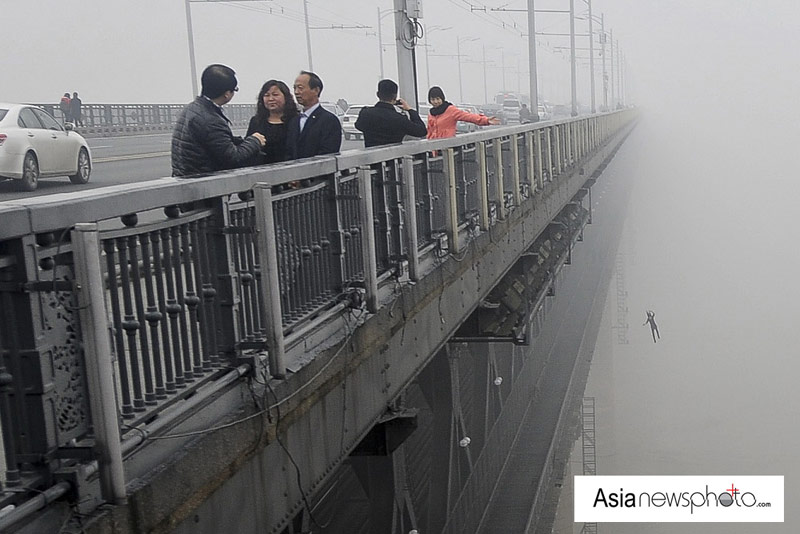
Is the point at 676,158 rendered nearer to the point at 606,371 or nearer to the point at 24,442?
the point at 606,371

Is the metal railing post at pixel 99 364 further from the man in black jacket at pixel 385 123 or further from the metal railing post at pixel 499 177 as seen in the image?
the metal railing post at pixel 499 177

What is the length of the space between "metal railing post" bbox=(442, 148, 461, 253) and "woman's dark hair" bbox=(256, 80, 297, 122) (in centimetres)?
217

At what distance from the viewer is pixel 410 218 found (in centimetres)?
720

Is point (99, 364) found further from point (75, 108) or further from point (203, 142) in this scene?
point (75, 108)

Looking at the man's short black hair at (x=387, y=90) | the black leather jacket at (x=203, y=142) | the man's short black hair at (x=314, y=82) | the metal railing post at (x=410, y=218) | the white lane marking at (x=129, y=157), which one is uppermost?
the man's short black hair at (x=314, y=82)

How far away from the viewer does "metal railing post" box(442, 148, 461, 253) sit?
850 centimetres

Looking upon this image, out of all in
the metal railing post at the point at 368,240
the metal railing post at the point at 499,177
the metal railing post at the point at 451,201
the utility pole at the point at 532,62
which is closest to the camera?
the metal railing post at the point at 368,240

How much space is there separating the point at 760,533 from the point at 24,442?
30.1 metres

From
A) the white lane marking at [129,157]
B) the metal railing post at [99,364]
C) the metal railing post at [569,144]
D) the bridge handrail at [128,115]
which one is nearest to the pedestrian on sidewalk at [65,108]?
the bridge handrail at [128,115]

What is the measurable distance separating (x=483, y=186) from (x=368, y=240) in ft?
13.9

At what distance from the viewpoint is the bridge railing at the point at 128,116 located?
32.5 meters

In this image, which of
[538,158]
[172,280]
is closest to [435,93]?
[538,158]

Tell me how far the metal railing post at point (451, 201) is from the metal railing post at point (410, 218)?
127 centimetres

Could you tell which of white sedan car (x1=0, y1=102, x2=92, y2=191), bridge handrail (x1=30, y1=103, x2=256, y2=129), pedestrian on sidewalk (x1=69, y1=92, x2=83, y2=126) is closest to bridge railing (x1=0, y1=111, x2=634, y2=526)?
white sedan car (x1=0, y1=102, x2=92, y2=191)
